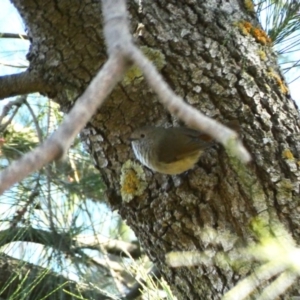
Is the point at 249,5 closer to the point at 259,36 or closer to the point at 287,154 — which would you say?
the point at 259,36

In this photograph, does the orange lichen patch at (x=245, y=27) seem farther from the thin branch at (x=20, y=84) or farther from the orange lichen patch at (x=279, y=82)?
the thin branch at (x=20, y=84)

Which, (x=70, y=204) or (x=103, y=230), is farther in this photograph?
(x=103, y=230)

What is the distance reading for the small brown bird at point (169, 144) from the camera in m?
1.57

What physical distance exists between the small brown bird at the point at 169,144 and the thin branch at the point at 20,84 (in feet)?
0.88

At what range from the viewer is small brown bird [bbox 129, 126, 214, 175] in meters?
1.57

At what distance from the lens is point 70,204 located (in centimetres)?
255

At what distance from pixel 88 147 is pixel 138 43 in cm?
28

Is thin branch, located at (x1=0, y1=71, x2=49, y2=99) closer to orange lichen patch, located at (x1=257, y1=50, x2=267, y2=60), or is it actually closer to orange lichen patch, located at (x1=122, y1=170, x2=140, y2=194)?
orange lichen patch, located at (x1=122, y1=170, x2=140, y2=194)

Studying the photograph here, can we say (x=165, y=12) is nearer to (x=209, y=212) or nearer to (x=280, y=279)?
(x=209, y=212)

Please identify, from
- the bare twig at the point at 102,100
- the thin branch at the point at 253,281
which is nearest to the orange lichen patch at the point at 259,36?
the thin branch at the point at 253,281

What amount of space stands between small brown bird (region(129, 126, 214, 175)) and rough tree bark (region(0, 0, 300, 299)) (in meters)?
0.03

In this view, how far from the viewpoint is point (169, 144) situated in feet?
5.88

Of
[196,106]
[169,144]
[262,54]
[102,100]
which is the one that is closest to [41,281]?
[169,144]

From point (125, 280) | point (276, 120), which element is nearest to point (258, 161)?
point (276, 120)
